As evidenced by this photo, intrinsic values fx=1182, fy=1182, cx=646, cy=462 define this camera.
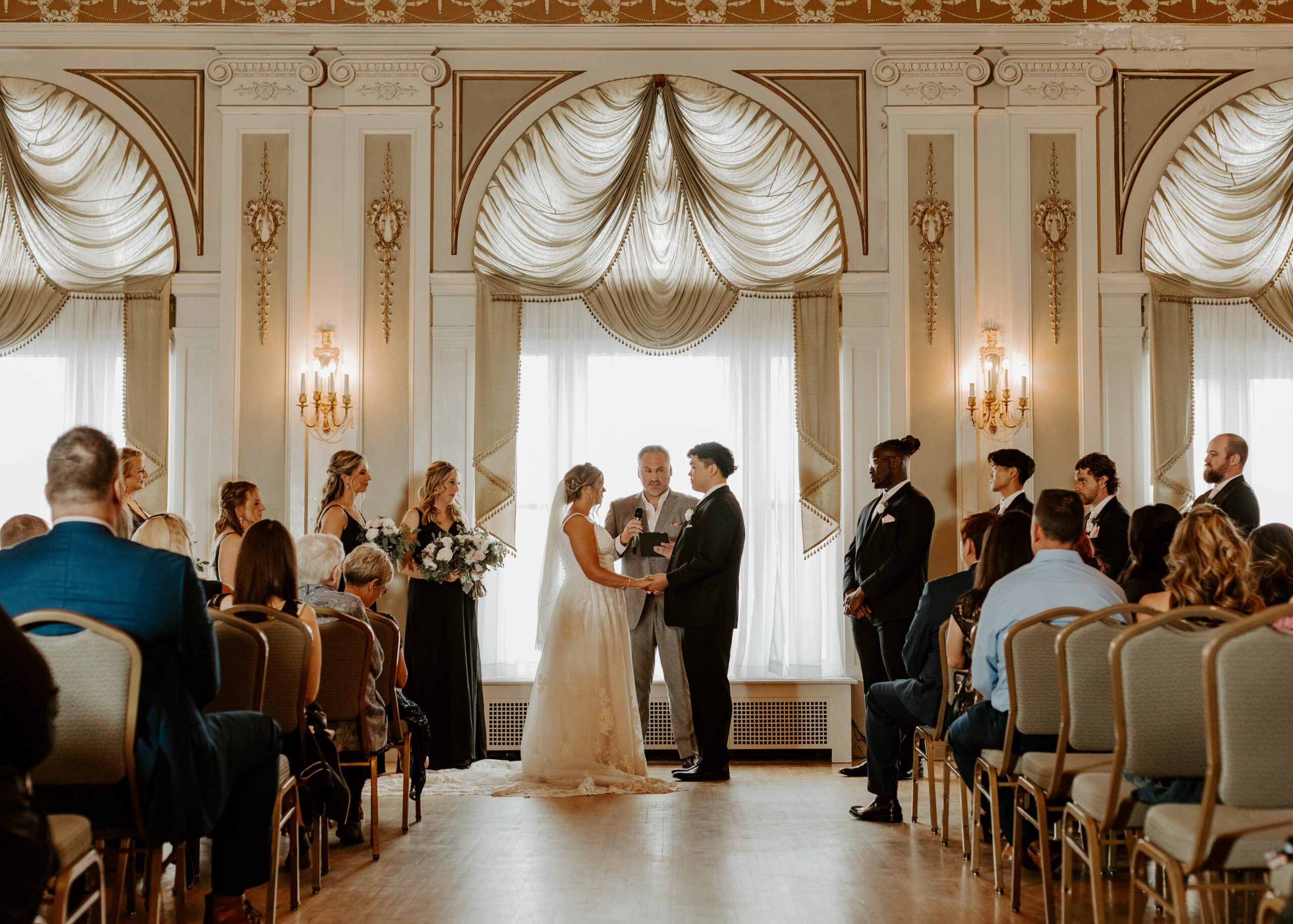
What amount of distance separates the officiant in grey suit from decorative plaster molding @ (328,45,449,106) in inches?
103

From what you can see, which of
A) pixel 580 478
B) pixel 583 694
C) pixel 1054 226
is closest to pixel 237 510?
pixel 580 478

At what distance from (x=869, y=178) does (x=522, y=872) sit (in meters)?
4.76

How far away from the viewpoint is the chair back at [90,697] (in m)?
2.67

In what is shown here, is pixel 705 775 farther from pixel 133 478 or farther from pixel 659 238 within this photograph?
pixel 133 478

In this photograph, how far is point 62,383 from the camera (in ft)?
23.5

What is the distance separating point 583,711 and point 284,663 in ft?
7.88

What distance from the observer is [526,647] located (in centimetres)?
710

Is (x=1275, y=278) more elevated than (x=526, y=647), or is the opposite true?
(x=1275, y=278)

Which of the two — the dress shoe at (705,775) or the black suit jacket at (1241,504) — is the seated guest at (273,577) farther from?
the black suit jacket at (1241,504)

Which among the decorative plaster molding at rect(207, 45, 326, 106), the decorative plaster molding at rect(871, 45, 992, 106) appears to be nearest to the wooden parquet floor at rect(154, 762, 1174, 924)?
the decorative plaster molding at rect(871, 45, 992, 106)

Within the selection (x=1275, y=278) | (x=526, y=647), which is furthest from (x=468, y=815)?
(x=1275, y=278)

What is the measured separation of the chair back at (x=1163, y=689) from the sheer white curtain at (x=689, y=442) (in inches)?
167

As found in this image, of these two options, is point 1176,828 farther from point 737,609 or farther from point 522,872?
point 737,609

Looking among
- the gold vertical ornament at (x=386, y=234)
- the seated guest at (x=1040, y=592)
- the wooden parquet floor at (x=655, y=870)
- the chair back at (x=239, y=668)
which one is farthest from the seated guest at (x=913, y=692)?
the gold vertical ornament at (x=386, y=234)
